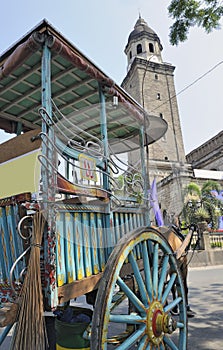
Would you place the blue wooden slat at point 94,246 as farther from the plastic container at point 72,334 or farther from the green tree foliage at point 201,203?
the green tree foliage at point 201,203

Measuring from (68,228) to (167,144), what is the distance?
26556 millimetres

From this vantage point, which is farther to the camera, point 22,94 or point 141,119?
point 141,119

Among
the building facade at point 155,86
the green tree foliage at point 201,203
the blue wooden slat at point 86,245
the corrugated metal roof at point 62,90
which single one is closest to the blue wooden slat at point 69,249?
the blue wooden slat at point 86,245

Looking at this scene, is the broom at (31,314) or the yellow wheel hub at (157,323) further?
the yellow wheel hub at (157,323)

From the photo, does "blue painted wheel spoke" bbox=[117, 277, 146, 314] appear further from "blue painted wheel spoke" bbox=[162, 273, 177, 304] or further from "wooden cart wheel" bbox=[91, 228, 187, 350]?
"blue painted wheel spoke" bbox=[162, 273, 177, 304]

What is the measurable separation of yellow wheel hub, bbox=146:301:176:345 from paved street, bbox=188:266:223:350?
117 cm

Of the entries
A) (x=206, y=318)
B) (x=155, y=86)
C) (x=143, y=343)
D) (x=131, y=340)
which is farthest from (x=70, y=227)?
(x=155, y=86)

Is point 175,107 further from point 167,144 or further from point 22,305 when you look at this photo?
point 22,305

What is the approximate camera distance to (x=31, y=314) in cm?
139

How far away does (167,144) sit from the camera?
2736cm

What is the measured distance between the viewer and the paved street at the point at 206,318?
294cm

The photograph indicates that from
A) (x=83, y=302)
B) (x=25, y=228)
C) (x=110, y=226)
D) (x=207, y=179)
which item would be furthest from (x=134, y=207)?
(x=207, y=179)

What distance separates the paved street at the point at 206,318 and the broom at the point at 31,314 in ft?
6.97

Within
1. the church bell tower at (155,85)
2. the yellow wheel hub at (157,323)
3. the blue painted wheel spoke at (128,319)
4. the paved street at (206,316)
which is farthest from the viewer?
the church bell tower at (155,85)
